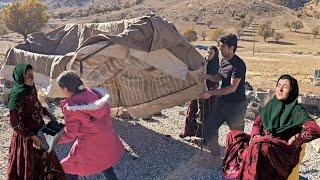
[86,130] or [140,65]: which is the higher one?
[140,65]

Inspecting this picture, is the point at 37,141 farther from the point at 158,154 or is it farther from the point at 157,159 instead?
the point at 158,154

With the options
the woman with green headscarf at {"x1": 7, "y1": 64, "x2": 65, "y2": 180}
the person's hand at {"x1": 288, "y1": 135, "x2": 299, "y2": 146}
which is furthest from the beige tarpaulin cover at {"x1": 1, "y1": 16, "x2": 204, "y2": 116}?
the person's hand at {"x1": 288, "y1": 135, "x2": 299, "y2": 146}

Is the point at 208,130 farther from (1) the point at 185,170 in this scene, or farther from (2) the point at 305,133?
(2) the point at 305,133

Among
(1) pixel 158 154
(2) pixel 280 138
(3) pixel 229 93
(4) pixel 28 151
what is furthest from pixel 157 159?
(2) pixel 280 138

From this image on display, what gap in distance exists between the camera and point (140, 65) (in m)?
7.08

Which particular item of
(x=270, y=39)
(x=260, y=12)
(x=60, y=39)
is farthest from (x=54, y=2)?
(x=60, y=39)

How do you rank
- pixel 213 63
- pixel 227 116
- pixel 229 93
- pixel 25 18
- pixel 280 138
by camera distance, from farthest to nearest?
pixel 25 18 < pixel 213 63 < pixel 227 116 < pixel 229 93 < pixel 280 138

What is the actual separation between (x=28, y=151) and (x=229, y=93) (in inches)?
105

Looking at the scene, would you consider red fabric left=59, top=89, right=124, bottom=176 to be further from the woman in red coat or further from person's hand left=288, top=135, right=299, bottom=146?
person's hand left=288, top=135, right=299, bottom=146

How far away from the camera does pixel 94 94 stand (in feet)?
17.2

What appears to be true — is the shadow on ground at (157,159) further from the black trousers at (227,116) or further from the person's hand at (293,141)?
the person's hand at (293,141)

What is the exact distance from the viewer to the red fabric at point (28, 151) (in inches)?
175

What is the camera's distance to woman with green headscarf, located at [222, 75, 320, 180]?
13.3ft

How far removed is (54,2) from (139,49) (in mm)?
113689
